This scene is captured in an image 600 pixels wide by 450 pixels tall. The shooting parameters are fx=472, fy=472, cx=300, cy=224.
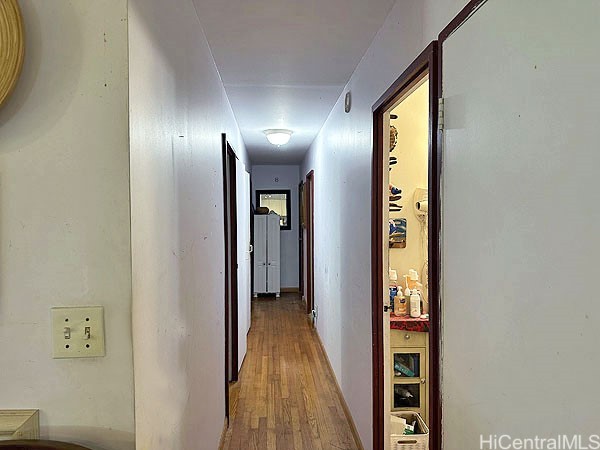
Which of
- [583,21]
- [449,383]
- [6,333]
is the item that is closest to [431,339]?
[449,383]

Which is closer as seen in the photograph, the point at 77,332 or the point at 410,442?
the point at 77,332

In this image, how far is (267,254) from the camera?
810cm

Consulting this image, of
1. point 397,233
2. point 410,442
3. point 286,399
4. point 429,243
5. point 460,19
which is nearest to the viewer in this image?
point 460,19

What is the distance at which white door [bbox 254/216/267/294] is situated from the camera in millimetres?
8062

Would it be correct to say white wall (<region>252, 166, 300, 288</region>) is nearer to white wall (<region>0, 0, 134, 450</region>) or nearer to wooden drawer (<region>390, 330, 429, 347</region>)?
wooden drawer (<region>390, 330, 429, 347</region>)

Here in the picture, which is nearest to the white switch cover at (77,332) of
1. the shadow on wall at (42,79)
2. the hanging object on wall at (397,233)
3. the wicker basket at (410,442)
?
the shadow on wall at (42,79)

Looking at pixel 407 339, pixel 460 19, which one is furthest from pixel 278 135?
pixel 460 19

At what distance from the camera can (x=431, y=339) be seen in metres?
1.53

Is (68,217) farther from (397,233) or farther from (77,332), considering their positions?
(397,233)

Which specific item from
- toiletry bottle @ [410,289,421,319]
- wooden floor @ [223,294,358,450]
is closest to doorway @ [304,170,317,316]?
wooden floor @ [223,294,358,450]

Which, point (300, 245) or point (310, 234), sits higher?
point (310, 234)

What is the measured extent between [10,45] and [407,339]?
2.43m

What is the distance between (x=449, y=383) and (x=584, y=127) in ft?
2.82

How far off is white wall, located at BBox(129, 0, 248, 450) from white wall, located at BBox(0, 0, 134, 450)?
46 mm
